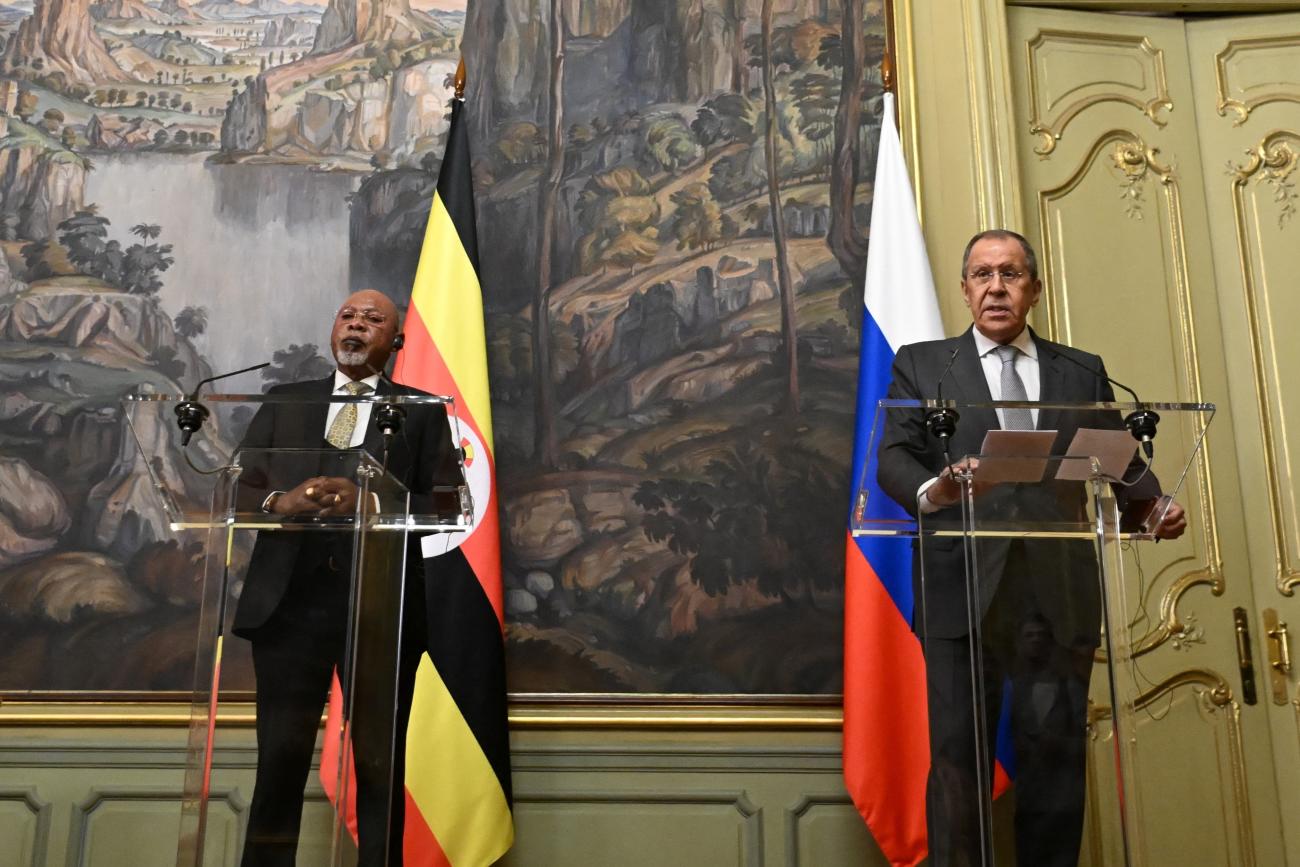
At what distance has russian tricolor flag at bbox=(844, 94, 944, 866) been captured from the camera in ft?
12.3

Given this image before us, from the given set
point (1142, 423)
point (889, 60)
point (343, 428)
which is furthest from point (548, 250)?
point (1142, 423)

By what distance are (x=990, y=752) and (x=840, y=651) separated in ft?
6.20

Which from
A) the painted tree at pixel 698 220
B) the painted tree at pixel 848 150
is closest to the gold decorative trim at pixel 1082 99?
the painted tree at pixel 848 150

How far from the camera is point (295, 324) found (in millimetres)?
4434

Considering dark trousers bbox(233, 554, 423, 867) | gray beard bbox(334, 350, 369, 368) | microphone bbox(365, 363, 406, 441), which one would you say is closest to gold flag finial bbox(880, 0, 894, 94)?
gray beard bbox(334, 350, 369, 368)

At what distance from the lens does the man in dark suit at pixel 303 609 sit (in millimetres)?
2234

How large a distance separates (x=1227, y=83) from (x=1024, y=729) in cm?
349

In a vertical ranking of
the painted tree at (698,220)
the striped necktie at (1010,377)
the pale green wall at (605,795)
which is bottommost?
the pale green wall at (605,795)

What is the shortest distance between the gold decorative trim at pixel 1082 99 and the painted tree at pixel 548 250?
175 cm

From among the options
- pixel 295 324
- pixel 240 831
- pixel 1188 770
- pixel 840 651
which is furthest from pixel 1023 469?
pixel 295 324

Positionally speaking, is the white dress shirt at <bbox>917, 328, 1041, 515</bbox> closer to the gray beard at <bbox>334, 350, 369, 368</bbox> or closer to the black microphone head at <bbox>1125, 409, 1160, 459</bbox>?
the black microphone head at <bbox>1125, 409, 1160, 459</bbox>

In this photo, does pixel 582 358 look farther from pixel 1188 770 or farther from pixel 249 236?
pixel 1188 770

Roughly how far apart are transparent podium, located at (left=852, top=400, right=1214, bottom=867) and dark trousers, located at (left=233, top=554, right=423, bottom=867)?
1.04 meters

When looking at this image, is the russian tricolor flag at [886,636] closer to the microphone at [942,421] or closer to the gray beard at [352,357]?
the microphone at [942,421]
